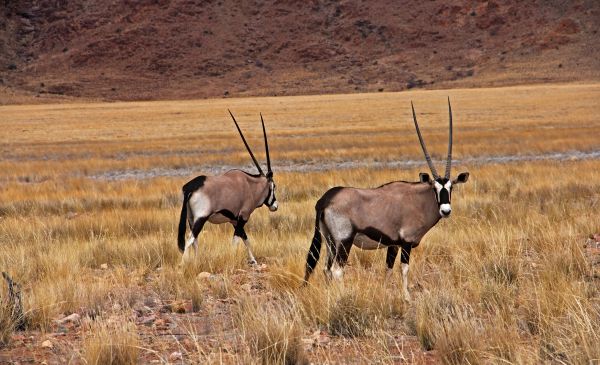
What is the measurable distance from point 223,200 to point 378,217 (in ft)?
9.34

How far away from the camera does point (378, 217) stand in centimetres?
673

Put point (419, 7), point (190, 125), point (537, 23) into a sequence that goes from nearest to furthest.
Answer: point (190, 125) < point (537, 23) < point (419, 7)

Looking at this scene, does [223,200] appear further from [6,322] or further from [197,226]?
[6,322]

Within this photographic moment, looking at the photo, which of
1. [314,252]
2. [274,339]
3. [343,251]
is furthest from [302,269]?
[274,339]

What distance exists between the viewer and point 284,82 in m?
102

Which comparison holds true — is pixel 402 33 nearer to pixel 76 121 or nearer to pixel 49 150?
pixel 76 121

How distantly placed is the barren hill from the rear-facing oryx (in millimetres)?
90306

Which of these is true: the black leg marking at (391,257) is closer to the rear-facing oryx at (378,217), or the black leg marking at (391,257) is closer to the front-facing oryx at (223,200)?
the rear-facing oryx at (378,217)

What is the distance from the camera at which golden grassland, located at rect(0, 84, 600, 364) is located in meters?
5.01

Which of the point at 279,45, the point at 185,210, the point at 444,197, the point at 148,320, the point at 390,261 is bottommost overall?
the point at 148,320

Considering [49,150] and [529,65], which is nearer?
[49,150]

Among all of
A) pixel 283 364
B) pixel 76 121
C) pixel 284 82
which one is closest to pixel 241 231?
pixel 283 364

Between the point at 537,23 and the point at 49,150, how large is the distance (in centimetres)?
9179

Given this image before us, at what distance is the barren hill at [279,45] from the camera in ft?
330
